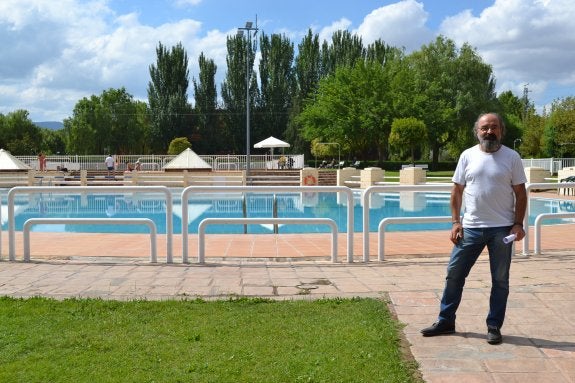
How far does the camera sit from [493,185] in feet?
12.6

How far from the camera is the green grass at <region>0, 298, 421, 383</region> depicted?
3.16 meters

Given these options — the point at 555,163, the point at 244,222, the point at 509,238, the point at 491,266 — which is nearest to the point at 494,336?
the point at 491,266

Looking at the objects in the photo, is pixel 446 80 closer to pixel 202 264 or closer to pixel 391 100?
pixel 391 100

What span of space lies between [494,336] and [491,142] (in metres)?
1.28

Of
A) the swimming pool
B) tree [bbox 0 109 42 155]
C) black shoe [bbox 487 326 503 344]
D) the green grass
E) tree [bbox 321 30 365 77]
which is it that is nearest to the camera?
the green grass

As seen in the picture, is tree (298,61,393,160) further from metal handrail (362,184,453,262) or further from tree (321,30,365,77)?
metal handrail (362,184,453,262)

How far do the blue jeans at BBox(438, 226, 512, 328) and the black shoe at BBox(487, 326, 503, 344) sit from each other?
0.04m

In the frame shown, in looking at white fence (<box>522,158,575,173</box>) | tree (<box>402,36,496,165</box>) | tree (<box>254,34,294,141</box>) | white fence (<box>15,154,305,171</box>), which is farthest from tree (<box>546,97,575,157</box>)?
tree (<box>254,34,294,141</box>)

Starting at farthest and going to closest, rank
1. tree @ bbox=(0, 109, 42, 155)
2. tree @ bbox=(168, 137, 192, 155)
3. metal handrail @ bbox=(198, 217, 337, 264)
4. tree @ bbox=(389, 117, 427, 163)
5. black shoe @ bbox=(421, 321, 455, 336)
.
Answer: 1. tree @ bbox=(0, 109, 42, 155)
2. tree @ bbox=(168, 137, 192, 155)
3. tree @ bbox=(389, 117, 427, 163)
4. metal handrail @ bbox=(198, 217, 337, 264)
5. black shoe @ bbox=(421, 321, 455, 336)

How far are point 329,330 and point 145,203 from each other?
17.6 metres

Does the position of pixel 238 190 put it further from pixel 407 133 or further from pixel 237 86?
pixel 237 86

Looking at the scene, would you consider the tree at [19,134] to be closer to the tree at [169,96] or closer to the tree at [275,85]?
the tree at [169,96]

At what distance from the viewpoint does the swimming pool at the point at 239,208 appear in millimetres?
13602

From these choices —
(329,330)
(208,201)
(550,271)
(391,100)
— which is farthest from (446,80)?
(329,330)
